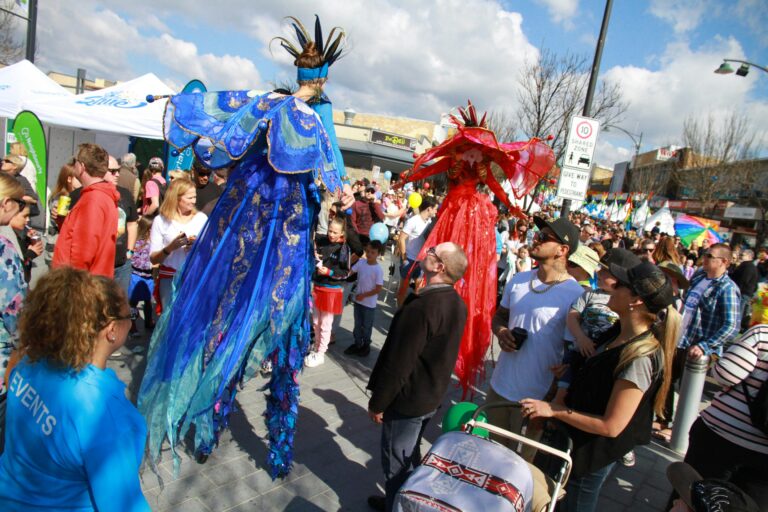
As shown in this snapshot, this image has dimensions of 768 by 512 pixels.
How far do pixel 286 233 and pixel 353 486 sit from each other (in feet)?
5.87

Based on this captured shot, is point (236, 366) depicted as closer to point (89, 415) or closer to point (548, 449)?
point (89, 415)

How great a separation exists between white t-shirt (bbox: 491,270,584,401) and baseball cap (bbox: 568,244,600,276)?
755 mm

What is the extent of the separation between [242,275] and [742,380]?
9.23 feet

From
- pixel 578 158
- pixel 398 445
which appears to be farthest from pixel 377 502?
pixel 578 158

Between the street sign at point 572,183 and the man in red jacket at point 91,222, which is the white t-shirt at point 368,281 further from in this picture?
the street sign at point 572,183

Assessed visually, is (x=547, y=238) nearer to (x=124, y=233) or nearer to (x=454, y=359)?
(x=454, y=359)

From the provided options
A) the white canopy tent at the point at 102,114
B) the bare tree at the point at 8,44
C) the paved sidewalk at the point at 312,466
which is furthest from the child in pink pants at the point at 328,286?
the bare tree at the point at 8,44

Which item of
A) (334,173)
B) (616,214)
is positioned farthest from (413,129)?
(334,173)

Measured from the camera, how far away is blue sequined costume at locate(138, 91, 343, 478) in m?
2.86

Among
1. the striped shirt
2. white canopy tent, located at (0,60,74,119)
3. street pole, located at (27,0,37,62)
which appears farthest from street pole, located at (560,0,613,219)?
street pole, located at (27,0,37,62)

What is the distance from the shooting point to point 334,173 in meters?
3.06

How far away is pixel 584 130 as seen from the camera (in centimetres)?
724

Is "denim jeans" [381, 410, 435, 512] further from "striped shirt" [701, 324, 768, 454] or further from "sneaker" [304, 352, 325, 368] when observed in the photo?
"sneaker" [304, 352, 325, 368]

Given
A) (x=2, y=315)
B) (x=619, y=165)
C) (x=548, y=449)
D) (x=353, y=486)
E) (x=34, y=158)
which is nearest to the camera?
(x=548, y=449)
